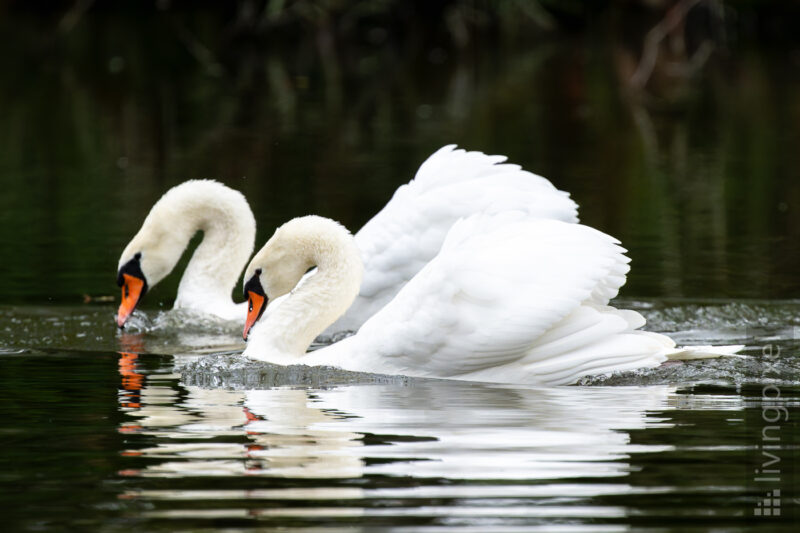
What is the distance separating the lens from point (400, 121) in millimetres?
20828

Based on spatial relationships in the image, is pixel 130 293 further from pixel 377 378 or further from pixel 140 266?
pixel 377 378

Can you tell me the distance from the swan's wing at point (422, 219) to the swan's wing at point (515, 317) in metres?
1.58

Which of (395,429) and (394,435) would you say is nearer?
(394,435)

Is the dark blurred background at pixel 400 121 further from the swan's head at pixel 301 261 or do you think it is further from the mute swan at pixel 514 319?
the mute swan at pixel 514 319

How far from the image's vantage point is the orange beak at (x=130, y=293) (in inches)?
378

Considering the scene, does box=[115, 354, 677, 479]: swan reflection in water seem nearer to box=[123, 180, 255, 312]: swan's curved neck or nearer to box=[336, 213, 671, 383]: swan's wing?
box=[336, 213, 671, 383]: swan's wing

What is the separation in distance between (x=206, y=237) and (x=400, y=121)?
10.6 m

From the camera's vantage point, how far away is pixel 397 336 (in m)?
7.55

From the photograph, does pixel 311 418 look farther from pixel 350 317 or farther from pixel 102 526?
pixel 350 317

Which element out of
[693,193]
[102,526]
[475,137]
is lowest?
[102,526]

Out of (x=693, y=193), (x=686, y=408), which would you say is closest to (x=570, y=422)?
(x=686, y=408)

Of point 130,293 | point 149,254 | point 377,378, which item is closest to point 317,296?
point 377,378

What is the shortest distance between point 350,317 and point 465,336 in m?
2.18

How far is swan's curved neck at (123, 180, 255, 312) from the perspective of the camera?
33.1 ft
